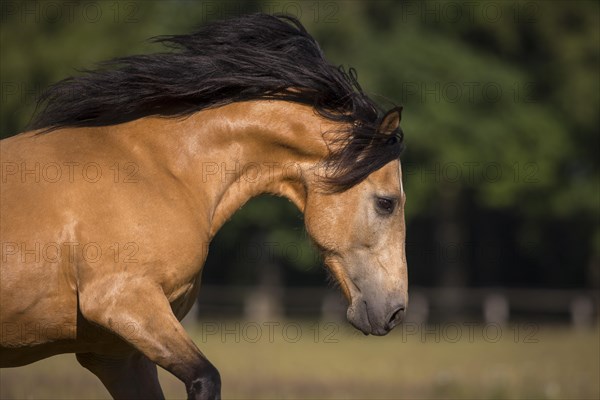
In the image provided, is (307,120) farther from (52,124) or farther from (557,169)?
(557,169)

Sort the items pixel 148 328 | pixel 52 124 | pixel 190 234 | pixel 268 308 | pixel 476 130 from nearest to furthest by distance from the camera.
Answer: pixel 148 328 → pixel 190 234 → pixel 52 124 → pixel 476 130 → pixel 268 308

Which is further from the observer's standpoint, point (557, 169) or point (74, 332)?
point (557, 169)

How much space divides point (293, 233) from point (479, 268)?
8955 mm

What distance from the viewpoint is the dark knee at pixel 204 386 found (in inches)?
181

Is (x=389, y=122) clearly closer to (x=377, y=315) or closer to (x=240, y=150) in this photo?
(x=240, y=150)

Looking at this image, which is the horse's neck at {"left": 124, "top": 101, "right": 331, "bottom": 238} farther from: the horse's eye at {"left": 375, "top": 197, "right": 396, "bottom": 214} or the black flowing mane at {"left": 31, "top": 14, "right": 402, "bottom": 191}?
the horse's eye at {"left": 375, "top": 197, "right": 396, "bottom": 214}

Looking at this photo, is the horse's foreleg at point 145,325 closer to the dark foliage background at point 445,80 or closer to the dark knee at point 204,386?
the dark knee at point 204,386

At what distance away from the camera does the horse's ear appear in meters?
5.33

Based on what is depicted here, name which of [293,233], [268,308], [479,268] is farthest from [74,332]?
[479,268]

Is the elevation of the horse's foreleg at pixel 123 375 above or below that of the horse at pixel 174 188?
below

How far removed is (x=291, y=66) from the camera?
547 centimetres

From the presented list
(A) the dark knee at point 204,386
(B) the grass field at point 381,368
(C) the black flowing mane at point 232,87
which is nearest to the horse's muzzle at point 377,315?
(C) the black flowing mane at point 232,87

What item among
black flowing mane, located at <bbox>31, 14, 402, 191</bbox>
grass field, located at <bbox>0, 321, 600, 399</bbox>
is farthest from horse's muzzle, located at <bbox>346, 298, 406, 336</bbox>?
grass field, located at <bbox>0, 321, 600, 399</bbox>

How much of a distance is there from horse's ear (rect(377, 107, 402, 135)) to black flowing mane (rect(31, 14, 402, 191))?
0.16 ft
